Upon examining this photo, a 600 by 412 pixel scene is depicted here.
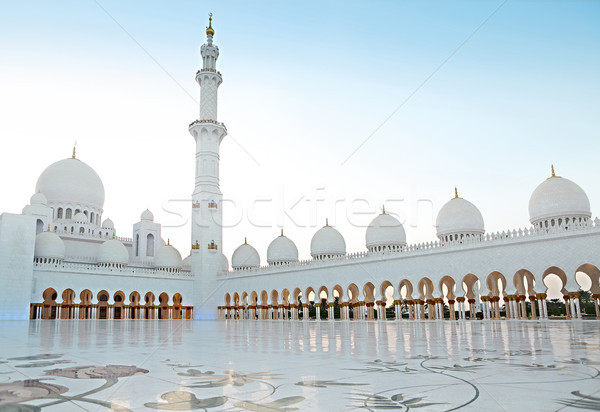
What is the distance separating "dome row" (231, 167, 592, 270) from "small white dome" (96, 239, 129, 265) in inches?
395

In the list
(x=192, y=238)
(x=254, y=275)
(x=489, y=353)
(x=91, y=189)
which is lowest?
(x=489, y=353)

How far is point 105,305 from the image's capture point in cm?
3142

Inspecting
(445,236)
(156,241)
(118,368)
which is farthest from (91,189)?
(118,368)

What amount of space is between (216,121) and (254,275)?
1099cm

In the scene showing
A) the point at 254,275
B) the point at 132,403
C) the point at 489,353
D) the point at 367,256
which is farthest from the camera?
the point at 254,275

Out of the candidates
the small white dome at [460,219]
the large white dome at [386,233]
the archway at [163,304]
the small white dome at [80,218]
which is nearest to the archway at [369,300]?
the large white dome at [386,233]

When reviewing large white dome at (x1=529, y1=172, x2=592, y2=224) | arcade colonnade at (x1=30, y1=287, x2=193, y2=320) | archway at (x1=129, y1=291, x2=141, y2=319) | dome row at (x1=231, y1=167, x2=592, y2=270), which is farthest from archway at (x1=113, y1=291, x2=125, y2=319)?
large white dome at (x1=529, y1=172, x2=592, y2=224)

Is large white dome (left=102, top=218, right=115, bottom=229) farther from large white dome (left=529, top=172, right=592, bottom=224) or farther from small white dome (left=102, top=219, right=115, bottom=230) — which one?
large white dome (left=529, top=172, right=592, bottom=224)

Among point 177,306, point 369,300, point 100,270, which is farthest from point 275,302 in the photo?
point 100,270

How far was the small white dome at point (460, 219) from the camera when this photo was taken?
2392 cm

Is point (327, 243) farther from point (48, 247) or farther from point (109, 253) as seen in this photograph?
point (48, 247)

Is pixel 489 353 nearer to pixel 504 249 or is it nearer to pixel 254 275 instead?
pixel 504 249

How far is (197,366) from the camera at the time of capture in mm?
3510

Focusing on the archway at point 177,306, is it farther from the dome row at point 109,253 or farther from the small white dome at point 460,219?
the small white dome at point 460,219
